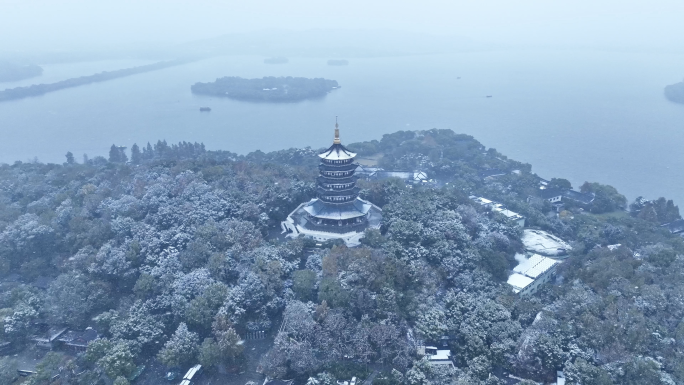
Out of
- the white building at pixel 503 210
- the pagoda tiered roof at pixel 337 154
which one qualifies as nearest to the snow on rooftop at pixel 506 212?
the white building at pixel 503 210

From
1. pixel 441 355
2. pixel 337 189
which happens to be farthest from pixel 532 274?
pixel 337 189

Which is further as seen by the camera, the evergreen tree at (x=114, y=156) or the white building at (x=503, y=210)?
the evergreen tree at (x=114, y=156)

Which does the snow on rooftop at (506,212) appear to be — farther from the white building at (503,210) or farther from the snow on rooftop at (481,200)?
the snow on rooftop at (481,200)

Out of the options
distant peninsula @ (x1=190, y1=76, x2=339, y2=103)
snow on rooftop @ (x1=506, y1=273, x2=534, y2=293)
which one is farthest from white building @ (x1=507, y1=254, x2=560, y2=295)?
distant peninsula @ (x1=190, y1=76, x2=339, y2=103)

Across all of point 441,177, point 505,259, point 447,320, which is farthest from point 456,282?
point 441,177

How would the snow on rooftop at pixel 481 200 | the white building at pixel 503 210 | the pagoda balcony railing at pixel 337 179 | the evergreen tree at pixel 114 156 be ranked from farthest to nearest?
the evergreen tree at pixel 114 156 < the snow on rooftop at pixel 481 200 < the white building at pixel 503 210 < the pagoda balcony railing at pixel 337 179

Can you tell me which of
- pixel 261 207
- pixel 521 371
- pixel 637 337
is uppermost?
pixel 261 207

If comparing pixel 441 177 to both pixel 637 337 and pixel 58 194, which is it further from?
pixel 58 194
